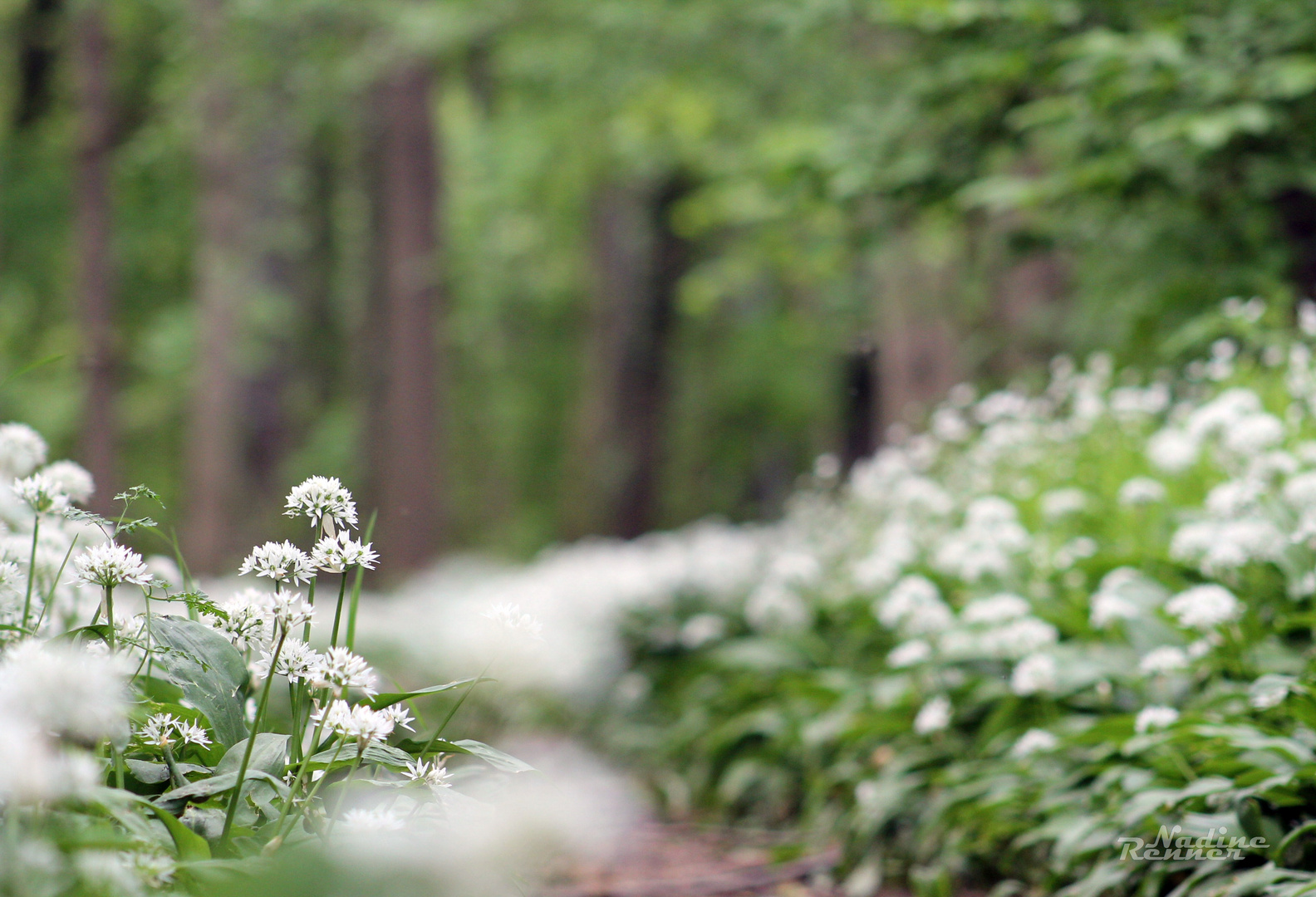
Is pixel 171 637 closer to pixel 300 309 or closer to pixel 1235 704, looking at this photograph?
pixel 1235 704

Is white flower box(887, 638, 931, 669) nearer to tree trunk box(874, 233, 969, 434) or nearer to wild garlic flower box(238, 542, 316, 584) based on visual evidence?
wild garlic flower box(238, 542, 316, 584)

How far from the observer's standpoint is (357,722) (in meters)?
1.38

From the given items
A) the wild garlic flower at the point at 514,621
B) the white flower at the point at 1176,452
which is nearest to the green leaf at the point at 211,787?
the wild garlic flower at the point at 514,621

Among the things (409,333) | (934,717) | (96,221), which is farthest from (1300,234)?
(96,221)

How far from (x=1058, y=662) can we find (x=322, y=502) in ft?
7.56

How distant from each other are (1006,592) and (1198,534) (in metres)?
0.81

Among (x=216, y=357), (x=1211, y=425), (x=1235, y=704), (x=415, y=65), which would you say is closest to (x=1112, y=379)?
(x=1211, y=425)

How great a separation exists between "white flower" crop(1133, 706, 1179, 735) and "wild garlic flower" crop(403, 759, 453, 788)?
1755 millimetres

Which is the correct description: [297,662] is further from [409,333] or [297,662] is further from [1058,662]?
[409,333]

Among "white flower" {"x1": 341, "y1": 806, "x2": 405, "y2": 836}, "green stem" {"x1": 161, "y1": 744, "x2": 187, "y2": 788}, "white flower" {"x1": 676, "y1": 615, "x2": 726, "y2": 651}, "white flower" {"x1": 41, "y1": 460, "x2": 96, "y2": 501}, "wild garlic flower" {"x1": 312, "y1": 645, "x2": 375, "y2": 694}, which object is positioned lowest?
"white flower" {"x1": 341, "y1": 806, "x2": 405, "y2": 836}

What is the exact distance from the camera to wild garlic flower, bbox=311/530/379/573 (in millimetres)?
1477

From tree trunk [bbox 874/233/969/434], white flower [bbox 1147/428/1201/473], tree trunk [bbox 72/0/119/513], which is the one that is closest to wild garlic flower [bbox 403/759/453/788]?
white flower [bbox 1147/428/1201/473]

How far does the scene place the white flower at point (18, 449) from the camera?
6.28 feet

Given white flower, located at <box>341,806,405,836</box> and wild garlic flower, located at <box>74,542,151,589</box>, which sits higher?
wild garlic flower, located at <box>74,542,151,589</box>
